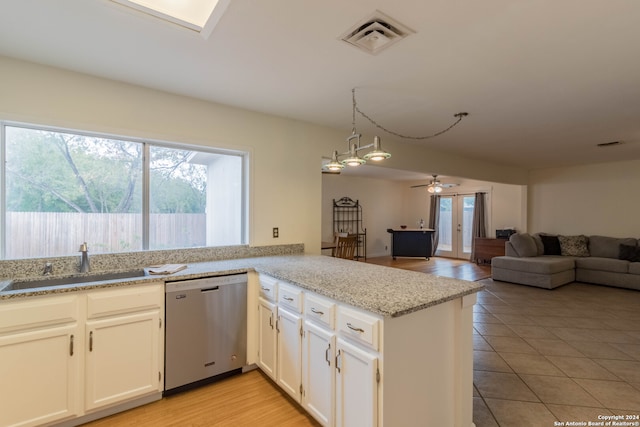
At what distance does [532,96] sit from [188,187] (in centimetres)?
337

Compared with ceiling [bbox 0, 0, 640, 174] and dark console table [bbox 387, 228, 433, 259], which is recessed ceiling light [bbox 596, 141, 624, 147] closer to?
ceiling [bbox 0, 0, 640, 174]

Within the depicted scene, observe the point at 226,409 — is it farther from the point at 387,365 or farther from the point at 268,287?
the point at 387,365

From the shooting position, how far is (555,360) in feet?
9.15

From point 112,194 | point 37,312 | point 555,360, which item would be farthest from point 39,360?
point 555,360

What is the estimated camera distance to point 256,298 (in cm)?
258

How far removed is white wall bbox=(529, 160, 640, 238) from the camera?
610 centimetres

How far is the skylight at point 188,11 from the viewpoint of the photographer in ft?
5.35

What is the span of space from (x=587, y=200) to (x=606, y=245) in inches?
45.1

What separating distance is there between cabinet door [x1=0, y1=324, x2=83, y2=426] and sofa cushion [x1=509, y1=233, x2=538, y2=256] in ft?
22.5

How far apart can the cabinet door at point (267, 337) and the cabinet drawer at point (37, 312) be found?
1.22 m

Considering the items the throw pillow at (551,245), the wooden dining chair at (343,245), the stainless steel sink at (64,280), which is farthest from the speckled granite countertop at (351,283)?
the throw pillow at (551,245)

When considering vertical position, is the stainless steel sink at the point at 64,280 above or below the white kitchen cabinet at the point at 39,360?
above
